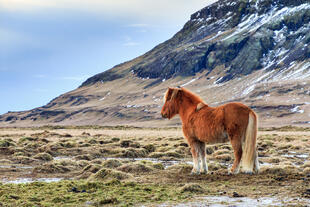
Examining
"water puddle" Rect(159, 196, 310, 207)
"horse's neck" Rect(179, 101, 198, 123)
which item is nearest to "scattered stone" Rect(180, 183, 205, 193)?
"water puddle" Rect(159, 196, 310, 207)

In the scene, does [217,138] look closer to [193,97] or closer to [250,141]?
[250,141]

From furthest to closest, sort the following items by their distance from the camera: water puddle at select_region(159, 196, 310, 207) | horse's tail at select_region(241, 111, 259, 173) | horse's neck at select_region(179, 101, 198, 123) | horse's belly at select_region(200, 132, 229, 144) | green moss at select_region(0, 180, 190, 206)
Result: horse's neck at select_region(179, 101, 198, 123), horse's belly at select_region(200, 132, 229, 144), horse's tail at select_region(241, 111, 259, 173), green moss at select_region(0, 180, 190, 206), water puddle at select_region(159, 196, 310, 207)

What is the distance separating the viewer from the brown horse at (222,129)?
12.4 m

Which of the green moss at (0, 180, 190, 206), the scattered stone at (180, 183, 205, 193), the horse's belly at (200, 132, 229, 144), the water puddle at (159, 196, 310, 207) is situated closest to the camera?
the water puddle at (159, 196, 310, 207)

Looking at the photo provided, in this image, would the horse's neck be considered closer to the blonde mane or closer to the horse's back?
the blonde mane

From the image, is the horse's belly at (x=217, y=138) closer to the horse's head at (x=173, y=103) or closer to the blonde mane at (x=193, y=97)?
the blonde mane at (x=193, y=97)

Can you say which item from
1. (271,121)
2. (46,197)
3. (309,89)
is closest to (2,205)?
(46,197)

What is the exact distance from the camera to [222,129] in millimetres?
12656

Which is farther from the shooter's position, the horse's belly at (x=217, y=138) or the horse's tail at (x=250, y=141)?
the horse's belly at (x=217, y=138)

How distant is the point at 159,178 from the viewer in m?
13.1

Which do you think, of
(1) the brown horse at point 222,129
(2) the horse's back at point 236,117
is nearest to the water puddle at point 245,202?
(1) the brown horse at point 222,129

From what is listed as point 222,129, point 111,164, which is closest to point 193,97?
point 222,129

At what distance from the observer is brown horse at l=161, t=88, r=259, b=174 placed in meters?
12.4

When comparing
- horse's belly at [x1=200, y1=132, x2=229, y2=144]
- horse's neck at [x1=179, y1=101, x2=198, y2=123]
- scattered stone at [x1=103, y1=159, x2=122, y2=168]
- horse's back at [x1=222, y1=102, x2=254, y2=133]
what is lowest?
scattered stone at [x1=103, y1=159, x2=122, y2=168]
